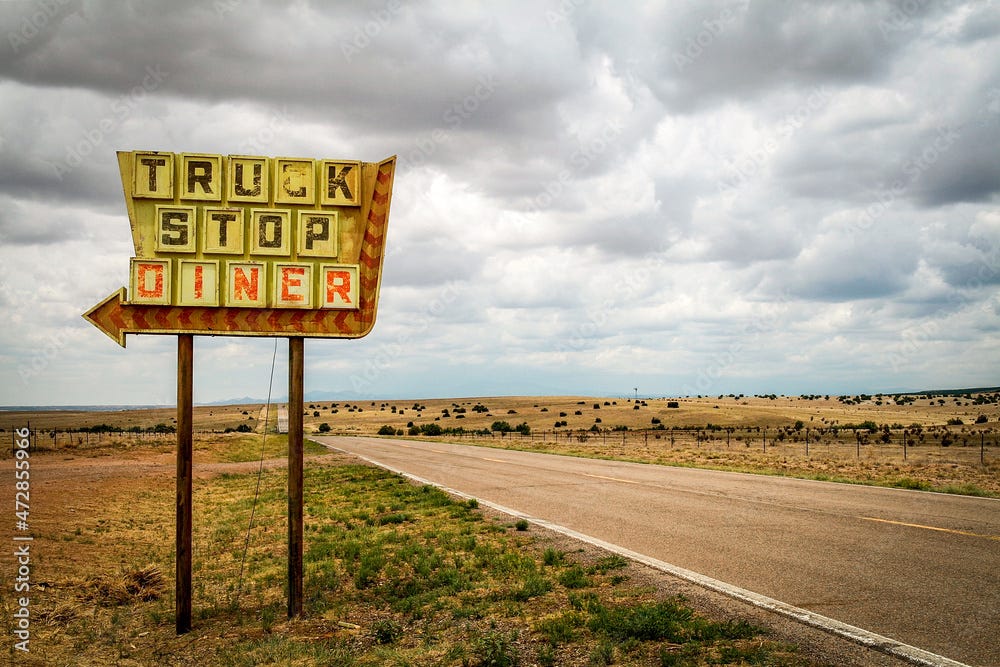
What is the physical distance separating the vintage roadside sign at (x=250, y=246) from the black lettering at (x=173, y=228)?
0.01m

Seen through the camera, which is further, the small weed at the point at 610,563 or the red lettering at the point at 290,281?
the small weed at the point at 610,563

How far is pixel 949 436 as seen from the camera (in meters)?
50.2

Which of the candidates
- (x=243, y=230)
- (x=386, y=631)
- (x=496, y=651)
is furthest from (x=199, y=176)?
(x=496, y=651)

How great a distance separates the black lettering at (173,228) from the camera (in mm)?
8023

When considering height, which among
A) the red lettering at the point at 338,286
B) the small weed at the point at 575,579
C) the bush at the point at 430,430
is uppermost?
the red lettering at the point at 338,286

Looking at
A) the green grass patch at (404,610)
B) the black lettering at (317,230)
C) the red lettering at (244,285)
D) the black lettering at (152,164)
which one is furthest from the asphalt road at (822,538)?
the black lettering at (152,164)

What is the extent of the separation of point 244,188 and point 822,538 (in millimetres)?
9458

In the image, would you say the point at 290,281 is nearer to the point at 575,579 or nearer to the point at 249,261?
the point at 249,261

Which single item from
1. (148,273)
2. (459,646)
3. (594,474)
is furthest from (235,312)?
(594,474)

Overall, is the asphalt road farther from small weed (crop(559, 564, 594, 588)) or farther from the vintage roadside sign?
the vintage roadside sign

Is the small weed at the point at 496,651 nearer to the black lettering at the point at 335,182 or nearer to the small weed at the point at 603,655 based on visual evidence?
the small weed at the point at 603,655

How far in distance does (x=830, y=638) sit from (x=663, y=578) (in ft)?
8.04

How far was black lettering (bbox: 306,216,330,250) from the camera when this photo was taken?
8.27 meters

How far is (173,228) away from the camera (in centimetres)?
805
